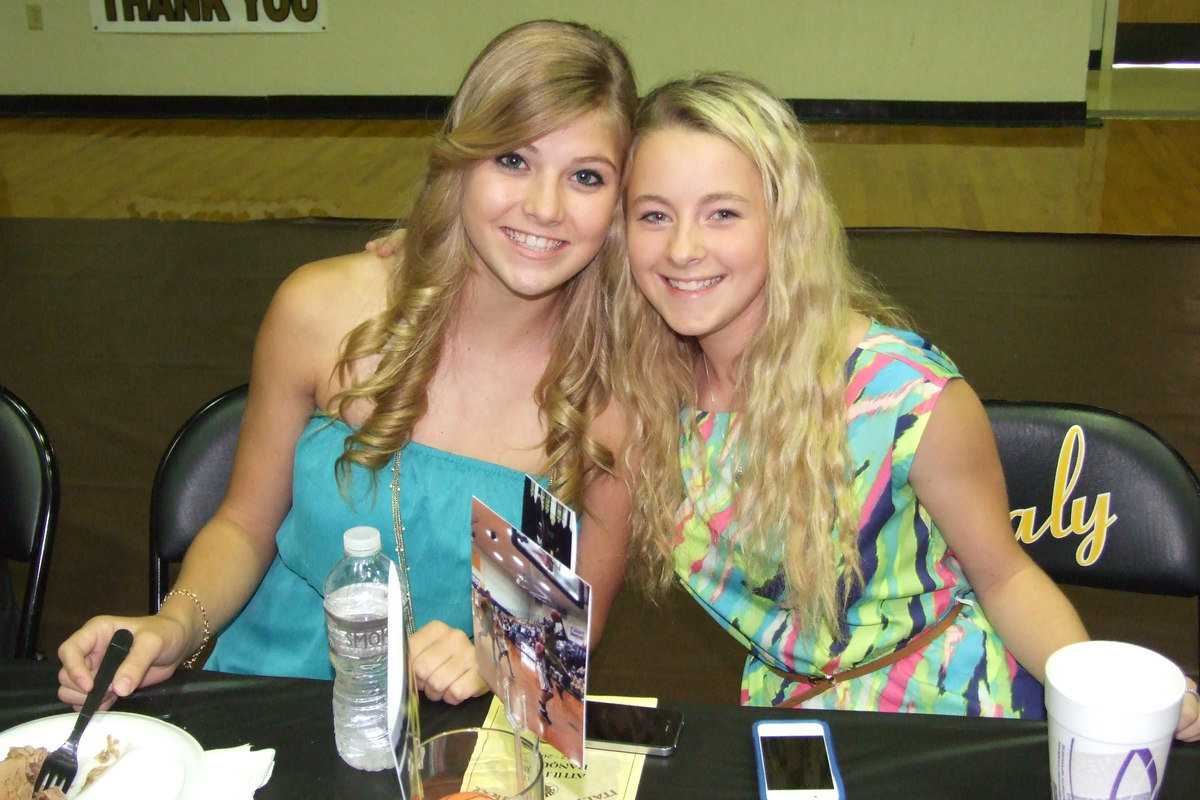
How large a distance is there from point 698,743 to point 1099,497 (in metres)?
0.81

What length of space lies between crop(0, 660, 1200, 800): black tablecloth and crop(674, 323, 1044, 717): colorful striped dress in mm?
409

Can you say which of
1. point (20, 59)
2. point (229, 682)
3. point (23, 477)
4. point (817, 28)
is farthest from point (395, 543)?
point (20, 59)

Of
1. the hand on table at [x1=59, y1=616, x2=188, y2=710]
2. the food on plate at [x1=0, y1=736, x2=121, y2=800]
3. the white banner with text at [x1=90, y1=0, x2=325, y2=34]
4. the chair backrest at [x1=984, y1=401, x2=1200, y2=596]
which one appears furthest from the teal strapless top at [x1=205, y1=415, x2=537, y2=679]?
the white banner with text at [x1=90, y1=0, x2=325, y2=34]

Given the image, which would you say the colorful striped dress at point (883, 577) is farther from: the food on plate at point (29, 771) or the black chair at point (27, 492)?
the black chair at point (27, 492)

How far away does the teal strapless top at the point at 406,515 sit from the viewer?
67.0 inches

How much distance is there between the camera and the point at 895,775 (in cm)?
113

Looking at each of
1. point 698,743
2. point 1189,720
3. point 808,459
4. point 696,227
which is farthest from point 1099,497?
point 698,743

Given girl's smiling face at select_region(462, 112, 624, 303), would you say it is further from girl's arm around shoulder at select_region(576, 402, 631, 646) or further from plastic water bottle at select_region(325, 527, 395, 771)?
plastic water bottle at select_region(325, 527, 395, 771)

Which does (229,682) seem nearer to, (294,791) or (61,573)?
(294,791)

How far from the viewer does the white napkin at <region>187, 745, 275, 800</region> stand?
110 centimetres

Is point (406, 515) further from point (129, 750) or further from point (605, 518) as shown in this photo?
point (129, 750)

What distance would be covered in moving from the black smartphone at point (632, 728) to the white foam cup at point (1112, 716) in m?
0.38

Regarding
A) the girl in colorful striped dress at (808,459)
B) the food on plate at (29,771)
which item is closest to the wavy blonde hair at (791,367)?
the girl in colorful striped dress at (808,459)

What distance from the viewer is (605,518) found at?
170cm
